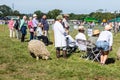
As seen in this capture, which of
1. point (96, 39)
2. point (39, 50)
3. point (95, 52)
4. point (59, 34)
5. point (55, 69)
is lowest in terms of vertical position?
point (55, 69)

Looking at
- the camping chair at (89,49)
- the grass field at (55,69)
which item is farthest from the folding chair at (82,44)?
the grass field at (55,69)

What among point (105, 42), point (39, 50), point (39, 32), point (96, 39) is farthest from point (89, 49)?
point (39, 32)

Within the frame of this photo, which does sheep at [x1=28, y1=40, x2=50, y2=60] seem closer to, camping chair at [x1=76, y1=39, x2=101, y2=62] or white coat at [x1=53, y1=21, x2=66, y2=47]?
white coat at [x1=53, y1=21, x2=66, y2=47]

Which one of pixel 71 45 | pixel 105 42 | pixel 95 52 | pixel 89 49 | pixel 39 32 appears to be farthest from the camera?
pixel 39 32

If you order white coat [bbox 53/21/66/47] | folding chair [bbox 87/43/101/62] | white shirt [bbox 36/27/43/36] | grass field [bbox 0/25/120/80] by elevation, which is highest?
white coat [bbox 53/21/66/47]

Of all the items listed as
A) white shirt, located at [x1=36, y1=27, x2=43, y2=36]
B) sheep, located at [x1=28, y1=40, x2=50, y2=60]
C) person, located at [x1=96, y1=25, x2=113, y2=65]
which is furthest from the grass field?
white shirt, located at [x1=36, y1=27, x2=43, y2=36]

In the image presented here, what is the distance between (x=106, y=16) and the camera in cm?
11000

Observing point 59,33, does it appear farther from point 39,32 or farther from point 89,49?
point 39,32

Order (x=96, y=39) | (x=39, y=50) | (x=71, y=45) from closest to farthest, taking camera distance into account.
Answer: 1. (x=39, y=50)
2. (x=96, y=39)
3. (x=71, y=45)

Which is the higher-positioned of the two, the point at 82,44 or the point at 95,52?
the point at 82,44

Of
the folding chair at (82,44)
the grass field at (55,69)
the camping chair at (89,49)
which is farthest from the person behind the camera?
the folding chair at (82,44)

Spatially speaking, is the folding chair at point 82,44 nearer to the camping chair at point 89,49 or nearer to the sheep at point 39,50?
the camping chair at point 89,49

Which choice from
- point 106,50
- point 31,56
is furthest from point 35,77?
point 31,56

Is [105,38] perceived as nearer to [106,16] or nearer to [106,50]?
[106,50]
